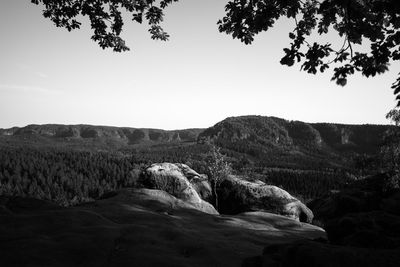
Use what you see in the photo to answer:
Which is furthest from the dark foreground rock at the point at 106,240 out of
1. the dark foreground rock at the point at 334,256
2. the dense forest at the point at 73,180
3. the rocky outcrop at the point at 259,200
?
the dense forest at the point at 73,180

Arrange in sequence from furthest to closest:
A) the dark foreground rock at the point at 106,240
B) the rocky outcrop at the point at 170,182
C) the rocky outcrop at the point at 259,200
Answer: the rocky outcrop at the point at 170,182
the rocky outcrop at the point at 259,200
the dark foreground rock at the point at 106,240

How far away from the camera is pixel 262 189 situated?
43.0 m

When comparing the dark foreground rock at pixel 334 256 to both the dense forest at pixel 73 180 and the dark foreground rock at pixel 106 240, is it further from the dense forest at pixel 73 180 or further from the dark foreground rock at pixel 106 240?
the dense forest at pixel 73 180

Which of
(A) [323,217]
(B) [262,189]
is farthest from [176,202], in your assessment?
(A) [323,217]

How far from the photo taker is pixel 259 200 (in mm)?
41906

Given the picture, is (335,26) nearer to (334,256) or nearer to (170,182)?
(334,256)

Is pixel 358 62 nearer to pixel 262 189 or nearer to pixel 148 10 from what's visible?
pixel 148 10

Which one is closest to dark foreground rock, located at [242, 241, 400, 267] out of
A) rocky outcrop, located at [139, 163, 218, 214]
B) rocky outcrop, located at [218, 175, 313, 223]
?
rocky outcrop, located at [139, 163, 218, 214]

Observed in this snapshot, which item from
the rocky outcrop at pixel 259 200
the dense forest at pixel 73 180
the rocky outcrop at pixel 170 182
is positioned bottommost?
the dense forest at pixel 73 180

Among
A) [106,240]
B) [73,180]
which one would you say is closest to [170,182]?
[106,240]

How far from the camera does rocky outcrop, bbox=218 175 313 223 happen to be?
40.7 meters

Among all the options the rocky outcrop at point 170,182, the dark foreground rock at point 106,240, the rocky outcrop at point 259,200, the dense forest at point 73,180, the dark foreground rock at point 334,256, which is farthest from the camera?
the dense forest at point 73,180

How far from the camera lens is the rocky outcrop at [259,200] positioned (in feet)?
133

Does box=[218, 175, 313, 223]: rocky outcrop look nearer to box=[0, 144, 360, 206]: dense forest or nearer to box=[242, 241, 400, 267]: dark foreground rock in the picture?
box=[242, 241, 400, 267]: dark foreground rock
